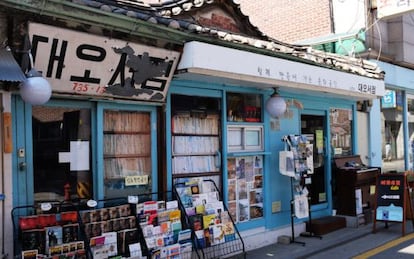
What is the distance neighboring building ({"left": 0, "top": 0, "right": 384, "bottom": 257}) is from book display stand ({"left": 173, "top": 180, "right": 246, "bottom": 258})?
265 mm

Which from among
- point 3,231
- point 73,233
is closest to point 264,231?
point 73,233

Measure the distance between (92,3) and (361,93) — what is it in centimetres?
599

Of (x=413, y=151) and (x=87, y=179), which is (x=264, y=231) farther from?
(x=413, y=151)

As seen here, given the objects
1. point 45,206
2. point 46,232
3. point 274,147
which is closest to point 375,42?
point 274,147

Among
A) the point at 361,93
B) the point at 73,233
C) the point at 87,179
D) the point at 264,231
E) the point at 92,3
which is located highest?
the point at 92,3

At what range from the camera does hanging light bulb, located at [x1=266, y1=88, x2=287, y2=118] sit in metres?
7.76

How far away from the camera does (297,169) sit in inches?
309

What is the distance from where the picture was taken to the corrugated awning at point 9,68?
13.9ft

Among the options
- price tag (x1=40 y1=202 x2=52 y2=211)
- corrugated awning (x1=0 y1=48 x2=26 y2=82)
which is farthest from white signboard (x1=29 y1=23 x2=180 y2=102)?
price tag (x1=40 y1=202 x2=52 y2=211)

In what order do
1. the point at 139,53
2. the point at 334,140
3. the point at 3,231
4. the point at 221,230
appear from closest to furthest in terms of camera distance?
1. the point at 3,231
2. the point at 139,53
3. the point at 221,230
4. the point at 334,140

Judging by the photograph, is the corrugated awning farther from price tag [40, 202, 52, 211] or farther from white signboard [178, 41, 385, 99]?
white signboard [178, 41, 385, 99]

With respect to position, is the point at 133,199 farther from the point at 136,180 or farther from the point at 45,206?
the point at 45,206

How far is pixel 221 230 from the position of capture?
644 centimetres

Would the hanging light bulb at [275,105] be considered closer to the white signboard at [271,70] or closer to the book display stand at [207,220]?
the white signboard at [271,70]
